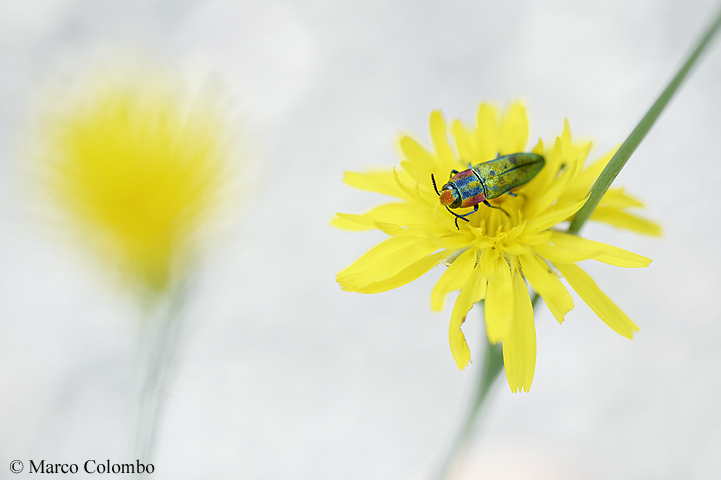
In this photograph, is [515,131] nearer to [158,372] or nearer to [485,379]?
[485,379]

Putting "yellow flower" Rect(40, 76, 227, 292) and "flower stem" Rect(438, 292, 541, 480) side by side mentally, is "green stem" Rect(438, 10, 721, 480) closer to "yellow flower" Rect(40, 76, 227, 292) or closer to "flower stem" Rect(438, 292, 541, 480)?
"flower stem" Rect(438, 292, 541, 480)

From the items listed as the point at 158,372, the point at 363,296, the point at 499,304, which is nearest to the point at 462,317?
the point at 499,304

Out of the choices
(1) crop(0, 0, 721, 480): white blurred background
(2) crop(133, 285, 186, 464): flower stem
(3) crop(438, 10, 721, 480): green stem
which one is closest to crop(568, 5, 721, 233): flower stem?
(3) crop(438, 10, 721, 480): green stem

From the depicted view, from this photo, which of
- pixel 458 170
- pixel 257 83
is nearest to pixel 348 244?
pixel 257 83

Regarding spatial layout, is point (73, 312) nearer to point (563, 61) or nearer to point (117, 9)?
point (117, 9)

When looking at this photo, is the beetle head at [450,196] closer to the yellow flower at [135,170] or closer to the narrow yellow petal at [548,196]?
the narrow yellow petal at [548,196]

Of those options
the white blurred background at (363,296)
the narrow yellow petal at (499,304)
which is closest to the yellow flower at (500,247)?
the narrow yellow petal at (499,304)
